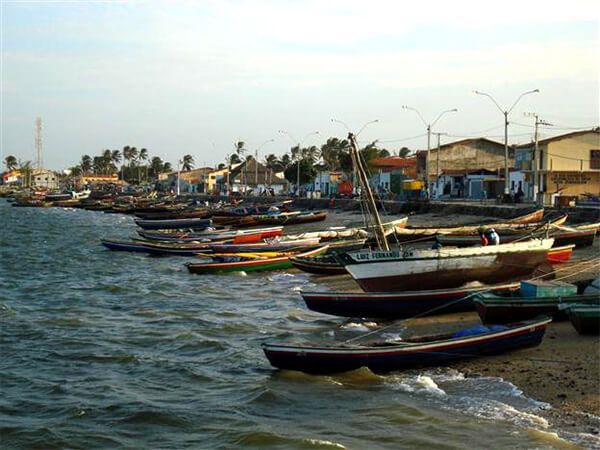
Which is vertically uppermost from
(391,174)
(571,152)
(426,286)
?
(571,152)

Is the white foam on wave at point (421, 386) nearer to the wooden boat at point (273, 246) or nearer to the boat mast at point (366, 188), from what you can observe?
the boat mast at point (366, 188)

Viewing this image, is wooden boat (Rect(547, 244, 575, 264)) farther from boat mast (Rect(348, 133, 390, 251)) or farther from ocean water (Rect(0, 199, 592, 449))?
ocean water (Rect(0, 199, 592, 449))

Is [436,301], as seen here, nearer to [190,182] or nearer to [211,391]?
[211,391]

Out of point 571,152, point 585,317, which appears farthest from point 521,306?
point 571,152

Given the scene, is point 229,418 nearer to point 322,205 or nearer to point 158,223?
point 158,223

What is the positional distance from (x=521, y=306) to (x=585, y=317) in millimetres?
1540

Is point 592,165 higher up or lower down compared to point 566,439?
higher up

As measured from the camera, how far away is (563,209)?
4500 centimetres

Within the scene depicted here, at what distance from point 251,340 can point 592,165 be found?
1983 inches

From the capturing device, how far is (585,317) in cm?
1602

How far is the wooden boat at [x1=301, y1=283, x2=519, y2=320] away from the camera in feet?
64.0

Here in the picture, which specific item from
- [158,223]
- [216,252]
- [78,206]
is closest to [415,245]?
[216,252]

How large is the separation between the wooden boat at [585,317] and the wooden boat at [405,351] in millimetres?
1235

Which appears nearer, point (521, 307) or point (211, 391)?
point (211, 391)
